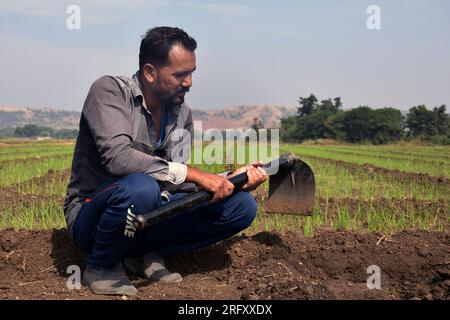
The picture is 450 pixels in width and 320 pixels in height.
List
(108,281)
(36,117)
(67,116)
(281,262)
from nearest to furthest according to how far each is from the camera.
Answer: (108,281) < (281,262) < (36,117) < (67,116)

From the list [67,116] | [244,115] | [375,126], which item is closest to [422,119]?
[375,126]

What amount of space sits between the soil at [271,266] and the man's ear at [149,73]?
102cm

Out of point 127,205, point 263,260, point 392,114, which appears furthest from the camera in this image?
point 392,114

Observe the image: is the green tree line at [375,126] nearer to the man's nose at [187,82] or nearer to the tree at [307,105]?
the tree at [307,105]

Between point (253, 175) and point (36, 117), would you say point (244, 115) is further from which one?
point (253, 175)

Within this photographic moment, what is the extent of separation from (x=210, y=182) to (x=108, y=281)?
2.22 ft

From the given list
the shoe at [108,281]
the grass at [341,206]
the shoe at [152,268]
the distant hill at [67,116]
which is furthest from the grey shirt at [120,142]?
the distant hill at [67,116]

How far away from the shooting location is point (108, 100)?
2453 millimetres

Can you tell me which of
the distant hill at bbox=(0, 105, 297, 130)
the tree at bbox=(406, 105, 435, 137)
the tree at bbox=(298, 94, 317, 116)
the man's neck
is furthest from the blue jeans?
the distant hill at bbox=(0, 105, 297, 130)

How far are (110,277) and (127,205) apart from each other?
0.43m

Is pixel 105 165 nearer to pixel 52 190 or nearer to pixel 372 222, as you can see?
pixel 372 222

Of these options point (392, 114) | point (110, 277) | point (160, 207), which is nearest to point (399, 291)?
point (160, 207)

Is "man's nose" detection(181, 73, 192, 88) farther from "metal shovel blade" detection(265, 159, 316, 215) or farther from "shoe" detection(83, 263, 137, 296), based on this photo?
"shoe" detection(83, 263, 137, 296)

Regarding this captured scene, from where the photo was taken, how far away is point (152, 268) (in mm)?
2809
